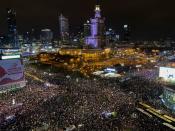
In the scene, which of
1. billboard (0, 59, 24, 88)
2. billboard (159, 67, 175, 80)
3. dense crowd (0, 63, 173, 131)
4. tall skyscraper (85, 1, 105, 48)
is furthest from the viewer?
tall skyscraper (85, 1, 105, 48)

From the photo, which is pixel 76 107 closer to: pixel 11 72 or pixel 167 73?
pixel 11 72

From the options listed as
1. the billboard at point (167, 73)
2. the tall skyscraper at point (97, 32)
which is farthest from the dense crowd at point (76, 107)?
the tall skyscraper at point (97, 32)

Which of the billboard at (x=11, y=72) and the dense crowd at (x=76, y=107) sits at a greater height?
the billboard at (x=11, y=72)

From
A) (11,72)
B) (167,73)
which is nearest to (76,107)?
(11,72)

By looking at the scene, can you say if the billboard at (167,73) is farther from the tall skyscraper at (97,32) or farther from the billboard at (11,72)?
the tall skyscraper at (97,32)

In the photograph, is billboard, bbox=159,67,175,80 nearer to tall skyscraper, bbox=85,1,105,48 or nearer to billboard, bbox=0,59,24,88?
billboard, bbox=0,59,24,88

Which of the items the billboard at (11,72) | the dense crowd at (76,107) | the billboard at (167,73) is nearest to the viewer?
the dense crowd at (76,107)

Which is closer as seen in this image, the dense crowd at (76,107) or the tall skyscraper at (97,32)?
the dense crowd at (76,107)

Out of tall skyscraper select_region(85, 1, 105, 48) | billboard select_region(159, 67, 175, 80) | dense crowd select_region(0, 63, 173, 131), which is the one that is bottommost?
dense crowd select_region(0, 63, 173, 131)

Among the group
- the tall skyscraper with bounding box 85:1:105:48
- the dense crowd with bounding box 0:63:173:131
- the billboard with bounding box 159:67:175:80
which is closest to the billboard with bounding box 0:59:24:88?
the dense crowd with bounding box 0:63:173:131
